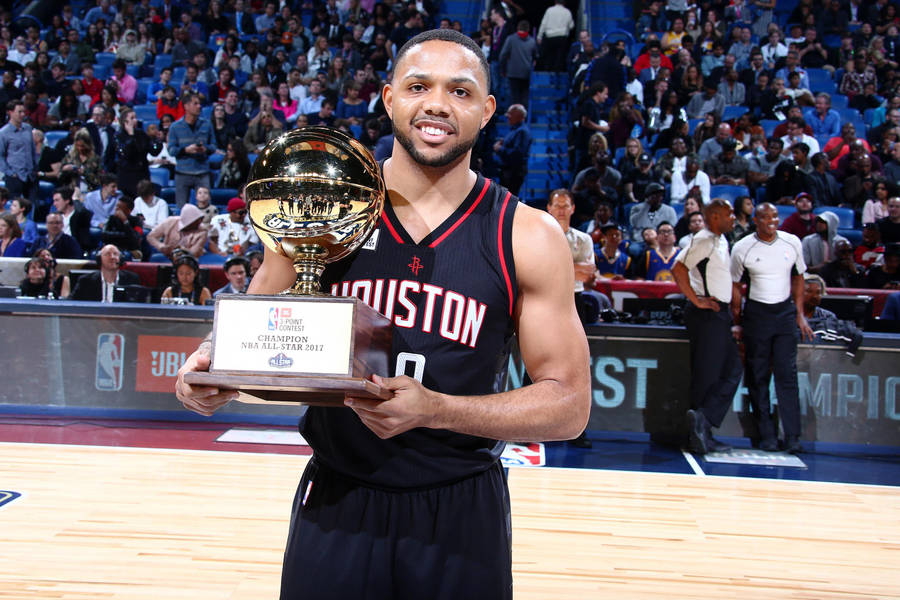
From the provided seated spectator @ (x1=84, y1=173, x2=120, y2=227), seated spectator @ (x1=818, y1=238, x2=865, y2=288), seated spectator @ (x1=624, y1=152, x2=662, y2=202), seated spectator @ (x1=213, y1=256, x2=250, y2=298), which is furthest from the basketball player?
seated spectator @ (x1=84, y1=173, x2=120, y2=227)

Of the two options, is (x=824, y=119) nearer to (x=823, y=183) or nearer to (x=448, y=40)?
(x=823, y=183)

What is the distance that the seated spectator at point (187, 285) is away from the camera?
273 inches

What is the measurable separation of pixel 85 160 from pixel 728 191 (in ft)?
25.9

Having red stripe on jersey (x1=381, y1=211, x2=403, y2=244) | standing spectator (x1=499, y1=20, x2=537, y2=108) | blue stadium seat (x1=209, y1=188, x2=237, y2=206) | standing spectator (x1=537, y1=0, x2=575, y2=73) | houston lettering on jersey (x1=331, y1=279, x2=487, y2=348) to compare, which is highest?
standing spectator (x1=537, y1=0, x2=575, y2=73)

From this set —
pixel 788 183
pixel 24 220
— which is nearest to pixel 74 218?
pixel 24 220

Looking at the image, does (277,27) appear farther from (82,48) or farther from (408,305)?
(408,305)

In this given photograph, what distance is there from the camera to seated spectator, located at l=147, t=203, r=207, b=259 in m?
8.77

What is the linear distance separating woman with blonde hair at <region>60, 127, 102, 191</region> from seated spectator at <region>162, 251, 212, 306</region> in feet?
14.1

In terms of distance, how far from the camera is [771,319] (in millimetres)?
6062

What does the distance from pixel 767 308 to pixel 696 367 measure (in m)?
0.67

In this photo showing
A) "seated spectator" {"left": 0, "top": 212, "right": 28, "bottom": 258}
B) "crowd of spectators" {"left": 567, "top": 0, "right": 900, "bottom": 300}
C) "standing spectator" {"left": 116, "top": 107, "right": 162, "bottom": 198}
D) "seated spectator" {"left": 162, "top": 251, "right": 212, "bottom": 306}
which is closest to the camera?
"seated spectator" {"left": 162, "top": 251, "right": 212, "bottom": 306}

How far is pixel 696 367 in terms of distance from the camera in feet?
19.9

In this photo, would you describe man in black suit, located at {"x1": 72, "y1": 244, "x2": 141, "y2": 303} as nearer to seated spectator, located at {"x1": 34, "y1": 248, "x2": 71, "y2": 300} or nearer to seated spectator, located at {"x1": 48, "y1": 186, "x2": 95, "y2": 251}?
seated spectator, located at {"x1": 34, "y1": 248, "x2": 71, "y2": 300}

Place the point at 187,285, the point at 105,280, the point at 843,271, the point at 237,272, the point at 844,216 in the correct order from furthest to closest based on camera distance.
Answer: the point at 844,216, the point at 843,271, the point at 105,280, the point at 187,285, the point at 237,272
